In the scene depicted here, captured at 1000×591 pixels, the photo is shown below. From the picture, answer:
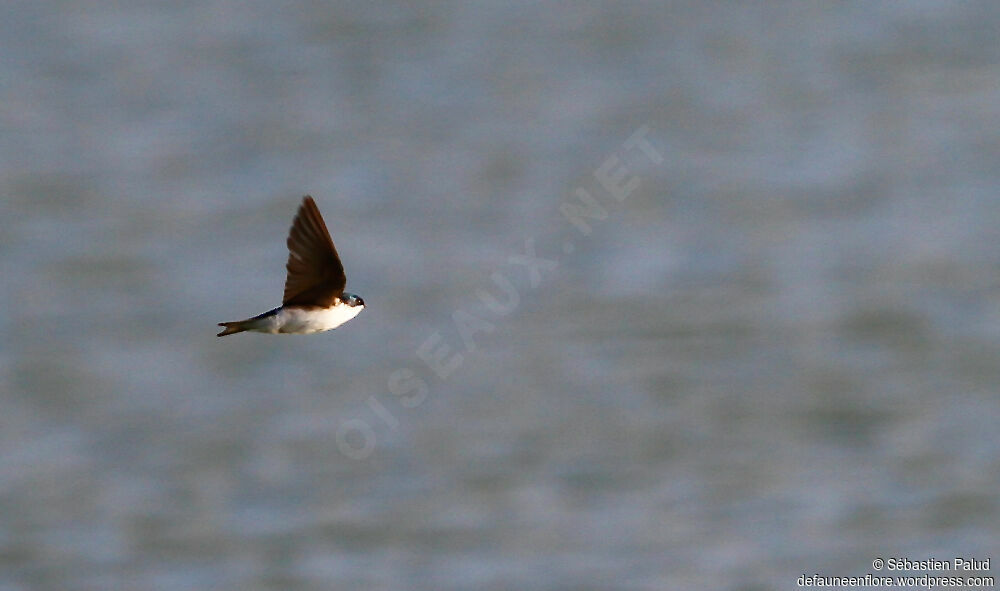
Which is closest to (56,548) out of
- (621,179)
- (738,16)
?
(621,179)

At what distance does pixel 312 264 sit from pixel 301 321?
0.47m

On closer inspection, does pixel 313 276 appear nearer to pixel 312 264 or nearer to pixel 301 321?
pixel 312 264

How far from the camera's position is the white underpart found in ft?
Result: 17.9

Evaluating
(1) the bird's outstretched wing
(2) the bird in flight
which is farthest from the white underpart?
(1) the bird's outstretched wing

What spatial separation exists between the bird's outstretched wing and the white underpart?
0.51 feet

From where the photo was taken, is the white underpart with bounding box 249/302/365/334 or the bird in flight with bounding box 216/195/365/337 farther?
the bird in flight with bounding box 216/195/365/337

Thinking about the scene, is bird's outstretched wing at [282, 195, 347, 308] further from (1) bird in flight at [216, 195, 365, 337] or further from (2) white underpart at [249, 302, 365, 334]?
(2) white underpart at [249, 302, 365, 334]

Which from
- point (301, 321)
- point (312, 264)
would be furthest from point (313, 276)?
point (301, 321)

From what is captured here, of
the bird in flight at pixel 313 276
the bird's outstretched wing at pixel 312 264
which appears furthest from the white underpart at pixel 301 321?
the bird's outstretched wing at pixel 312 264

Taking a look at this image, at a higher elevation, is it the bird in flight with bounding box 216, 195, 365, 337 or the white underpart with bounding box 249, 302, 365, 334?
the bird in flight with bounding box 216, 195, 365, 337

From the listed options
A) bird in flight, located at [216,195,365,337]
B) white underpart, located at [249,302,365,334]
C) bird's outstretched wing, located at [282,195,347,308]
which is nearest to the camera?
white underpart, located at [249,302,365,334]

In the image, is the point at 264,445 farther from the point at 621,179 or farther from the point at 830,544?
the point at 621,179

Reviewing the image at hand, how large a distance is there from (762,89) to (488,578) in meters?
17.0

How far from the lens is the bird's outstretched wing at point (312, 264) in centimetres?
586
